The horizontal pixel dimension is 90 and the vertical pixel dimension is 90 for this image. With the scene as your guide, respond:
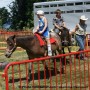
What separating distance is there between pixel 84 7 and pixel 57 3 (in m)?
2.66

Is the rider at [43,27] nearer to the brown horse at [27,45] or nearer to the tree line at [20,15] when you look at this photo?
the brown horse at [27,45]

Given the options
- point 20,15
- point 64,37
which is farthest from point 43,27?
point 20,15

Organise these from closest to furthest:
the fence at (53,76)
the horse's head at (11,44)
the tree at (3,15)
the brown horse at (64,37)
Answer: the fence at (53,76)
the horse's head at (11,44)
the brown horse at (64,37)
the tree at (3,15)

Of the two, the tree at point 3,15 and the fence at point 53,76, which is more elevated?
the tree at point 3,15

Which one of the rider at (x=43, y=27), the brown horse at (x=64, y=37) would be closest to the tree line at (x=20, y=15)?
the brown horse at (x=64, y=37)

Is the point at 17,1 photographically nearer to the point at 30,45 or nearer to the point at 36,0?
the point at 36,0

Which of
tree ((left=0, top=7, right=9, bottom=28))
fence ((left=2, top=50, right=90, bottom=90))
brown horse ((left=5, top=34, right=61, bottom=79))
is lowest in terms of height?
fence ((left=2, top=50, right=90, bottom=90))

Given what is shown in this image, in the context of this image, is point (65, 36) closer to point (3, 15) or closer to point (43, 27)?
point (43, 27)

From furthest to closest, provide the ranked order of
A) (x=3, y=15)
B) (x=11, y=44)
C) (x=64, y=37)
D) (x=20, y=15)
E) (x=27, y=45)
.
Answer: (x=3, y=15), (x=20, y=15), (x=64, y=37), (x=27, y=45), (x=11, y=44)

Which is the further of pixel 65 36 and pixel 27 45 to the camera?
pixel 65 36

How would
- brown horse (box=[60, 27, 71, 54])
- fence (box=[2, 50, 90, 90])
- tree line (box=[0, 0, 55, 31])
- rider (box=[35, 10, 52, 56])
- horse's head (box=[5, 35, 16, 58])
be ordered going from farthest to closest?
tree line (box=[0, 0, 55, 31])
brown horse (box=[60, 27, 71, 54])
rider (box=[35, 10, 52, 56])
horse's head (box=[5, 35, 16, 58])
fence (box=[2, 50, 90, 90])

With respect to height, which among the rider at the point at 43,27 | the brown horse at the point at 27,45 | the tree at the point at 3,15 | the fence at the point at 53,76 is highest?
the tree at the point at 3,15

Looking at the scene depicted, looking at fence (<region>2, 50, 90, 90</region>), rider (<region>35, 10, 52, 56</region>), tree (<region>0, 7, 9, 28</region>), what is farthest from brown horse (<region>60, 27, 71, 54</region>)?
tree (<region>0, 7, 9, 28</region>)

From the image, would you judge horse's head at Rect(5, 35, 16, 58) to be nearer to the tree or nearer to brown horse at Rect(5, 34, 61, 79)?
brown horse at Rect(5, 34, 61, 79)
